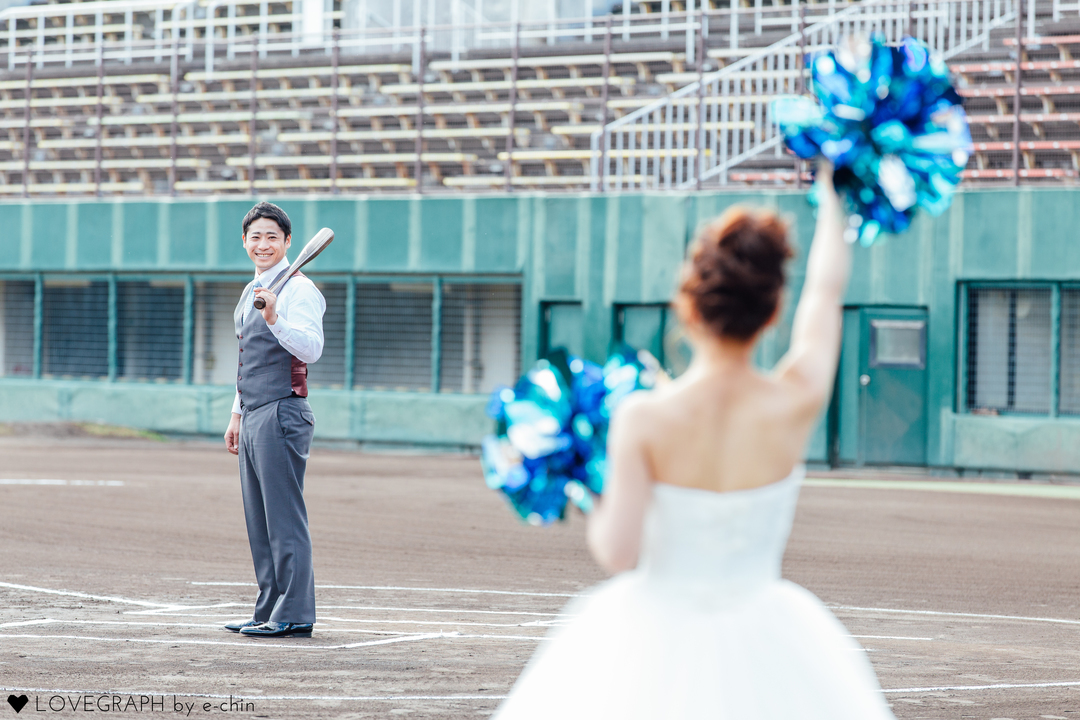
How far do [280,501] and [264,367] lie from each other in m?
0.69

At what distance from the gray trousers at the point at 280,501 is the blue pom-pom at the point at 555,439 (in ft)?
13.2

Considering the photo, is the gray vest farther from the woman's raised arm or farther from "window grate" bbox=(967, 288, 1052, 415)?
"window grate" bbox=(967, 288, 1052, 415)

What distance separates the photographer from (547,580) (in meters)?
9.91

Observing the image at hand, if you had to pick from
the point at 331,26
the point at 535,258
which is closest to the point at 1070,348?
the point at 535,258

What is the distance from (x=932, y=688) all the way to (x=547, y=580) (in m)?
4.17

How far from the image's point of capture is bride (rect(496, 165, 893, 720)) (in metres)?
2.68

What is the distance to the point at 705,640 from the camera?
273cm

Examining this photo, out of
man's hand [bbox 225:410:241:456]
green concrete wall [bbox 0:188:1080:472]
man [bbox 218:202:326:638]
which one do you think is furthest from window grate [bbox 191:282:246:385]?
man [bbox 218:202:326:638]

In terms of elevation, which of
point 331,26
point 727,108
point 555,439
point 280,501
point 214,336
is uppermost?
point 331,26

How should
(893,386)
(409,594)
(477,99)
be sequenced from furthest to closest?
(477,99) < (893,386) < (409,594)

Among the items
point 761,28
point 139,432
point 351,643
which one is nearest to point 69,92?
point 139,432

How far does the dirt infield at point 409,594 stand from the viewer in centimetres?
579

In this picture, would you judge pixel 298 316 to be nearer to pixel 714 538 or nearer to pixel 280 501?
pixel 280 501

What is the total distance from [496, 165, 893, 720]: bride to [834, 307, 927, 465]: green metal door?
1932cm
